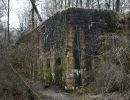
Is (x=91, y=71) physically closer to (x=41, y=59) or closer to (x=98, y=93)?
(x=98, y=93)

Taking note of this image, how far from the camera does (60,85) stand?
47.7ft

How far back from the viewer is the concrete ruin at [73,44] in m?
13.9

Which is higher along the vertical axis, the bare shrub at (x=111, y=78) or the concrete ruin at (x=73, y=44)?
the concrete ruin at (x=73, y=44)

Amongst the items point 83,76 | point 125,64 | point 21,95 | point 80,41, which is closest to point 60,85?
point 83,76

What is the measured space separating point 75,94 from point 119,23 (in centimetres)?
476

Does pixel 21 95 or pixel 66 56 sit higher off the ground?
pixel 66 56

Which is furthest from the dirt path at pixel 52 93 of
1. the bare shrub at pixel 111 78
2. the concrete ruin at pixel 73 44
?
the bare shrub at pixel 111 78

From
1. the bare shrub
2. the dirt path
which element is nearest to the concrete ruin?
the dirt path

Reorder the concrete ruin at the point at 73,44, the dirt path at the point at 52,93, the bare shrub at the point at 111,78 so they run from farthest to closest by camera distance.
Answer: the concrete ruin at the point at 73,44, the dirt path at the point at 52,93, the bare shrub at the point at 111,78

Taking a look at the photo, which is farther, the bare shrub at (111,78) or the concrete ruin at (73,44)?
the concrete ruin at (73,44)

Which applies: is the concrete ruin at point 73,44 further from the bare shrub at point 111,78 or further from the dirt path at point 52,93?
the bare shrub at point 111,78

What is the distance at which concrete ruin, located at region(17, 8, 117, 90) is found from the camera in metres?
13.9

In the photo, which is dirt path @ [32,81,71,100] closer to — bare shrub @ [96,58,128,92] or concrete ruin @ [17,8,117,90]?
concrete ruin @ [17,8,117,90]

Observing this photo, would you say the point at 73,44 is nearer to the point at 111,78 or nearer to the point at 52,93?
the point at 52,93
